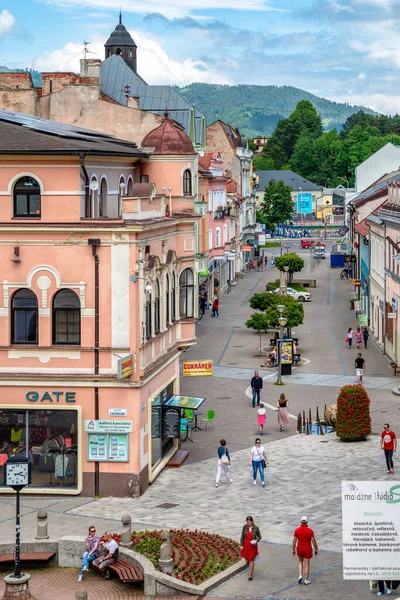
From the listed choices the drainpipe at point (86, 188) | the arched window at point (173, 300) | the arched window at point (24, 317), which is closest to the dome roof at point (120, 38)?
the arched window at point (173, 300)

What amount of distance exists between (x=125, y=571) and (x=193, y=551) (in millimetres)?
1925

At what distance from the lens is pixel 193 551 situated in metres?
26.1

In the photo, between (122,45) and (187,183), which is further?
(122,45)

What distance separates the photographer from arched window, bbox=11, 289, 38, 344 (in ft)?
106

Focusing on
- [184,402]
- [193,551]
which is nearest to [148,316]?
[184,402]

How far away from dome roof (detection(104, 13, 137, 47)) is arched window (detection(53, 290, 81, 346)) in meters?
98.4

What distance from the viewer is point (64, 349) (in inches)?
1264

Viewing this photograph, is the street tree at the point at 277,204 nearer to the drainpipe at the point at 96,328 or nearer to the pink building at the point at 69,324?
the pink building at the point at 69,324

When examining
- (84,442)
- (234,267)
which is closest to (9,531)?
(84,442)

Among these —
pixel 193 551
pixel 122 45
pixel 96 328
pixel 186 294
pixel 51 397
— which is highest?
pixel 122 45

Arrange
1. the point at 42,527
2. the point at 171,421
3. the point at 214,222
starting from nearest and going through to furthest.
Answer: the point at 42,527 < the point at 171,421 < the point at 214,222

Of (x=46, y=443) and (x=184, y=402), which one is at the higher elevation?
(x=184, y=402)

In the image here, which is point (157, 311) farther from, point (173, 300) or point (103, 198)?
point (103, 198)

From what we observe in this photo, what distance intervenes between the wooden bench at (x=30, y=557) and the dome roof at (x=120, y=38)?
106 m
